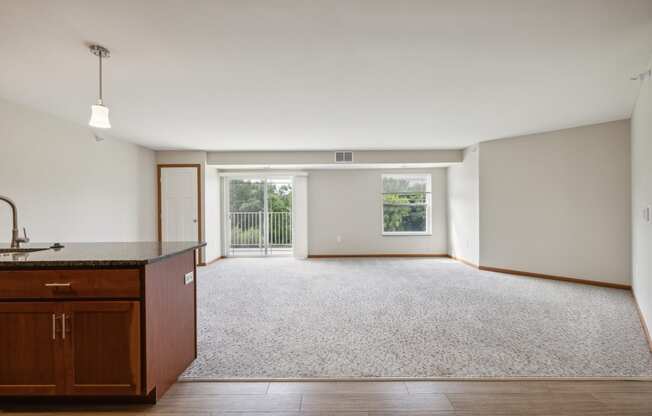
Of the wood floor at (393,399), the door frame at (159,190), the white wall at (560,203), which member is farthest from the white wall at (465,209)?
the door frame at (159,190)

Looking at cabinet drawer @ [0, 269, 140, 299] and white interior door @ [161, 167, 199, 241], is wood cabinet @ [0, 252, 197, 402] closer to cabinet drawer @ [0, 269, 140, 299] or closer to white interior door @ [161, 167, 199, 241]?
cabinet drawer @ [0, 269, 140, 299]

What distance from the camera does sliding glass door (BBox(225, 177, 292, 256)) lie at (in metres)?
7.03

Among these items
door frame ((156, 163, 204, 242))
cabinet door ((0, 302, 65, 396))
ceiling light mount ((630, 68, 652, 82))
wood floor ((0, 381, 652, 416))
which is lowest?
wood floor ((0, 381, 652, 416))

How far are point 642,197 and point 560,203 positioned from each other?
5.03 feet

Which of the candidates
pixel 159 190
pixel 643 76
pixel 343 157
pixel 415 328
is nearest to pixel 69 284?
pixel 415 328

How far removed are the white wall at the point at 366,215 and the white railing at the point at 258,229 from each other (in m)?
0.64

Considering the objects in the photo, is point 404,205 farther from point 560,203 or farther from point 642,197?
point 642,197

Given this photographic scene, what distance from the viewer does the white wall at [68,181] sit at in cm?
333

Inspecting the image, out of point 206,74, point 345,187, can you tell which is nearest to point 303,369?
point 206,74

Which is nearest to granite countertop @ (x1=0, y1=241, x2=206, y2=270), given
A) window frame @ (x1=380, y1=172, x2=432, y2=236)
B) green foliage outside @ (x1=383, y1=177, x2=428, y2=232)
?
window frame @ (x1=380, y1=172, x2=432, y2=236)

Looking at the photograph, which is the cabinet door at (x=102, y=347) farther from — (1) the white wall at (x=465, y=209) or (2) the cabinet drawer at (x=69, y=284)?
(1) the white wall at (x=465, y=209)

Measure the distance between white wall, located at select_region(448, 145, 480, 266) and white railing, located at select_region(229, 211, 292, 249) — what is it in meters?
3.57

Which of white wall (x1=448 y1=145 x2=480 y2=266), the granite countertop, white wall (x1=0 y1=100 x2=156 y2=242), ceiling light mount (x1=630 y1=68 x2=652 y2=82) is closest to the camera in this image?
the granite countertop

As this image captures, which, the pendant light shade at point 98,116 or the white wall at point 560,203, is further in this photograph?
the white wall at point 560,203
